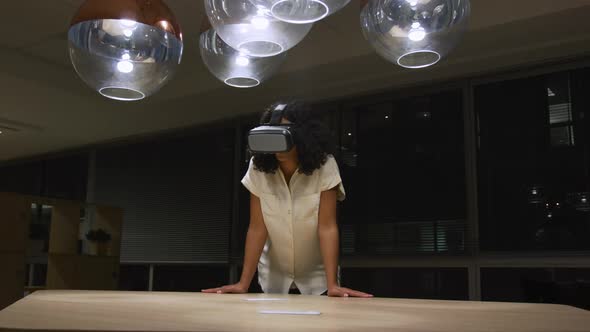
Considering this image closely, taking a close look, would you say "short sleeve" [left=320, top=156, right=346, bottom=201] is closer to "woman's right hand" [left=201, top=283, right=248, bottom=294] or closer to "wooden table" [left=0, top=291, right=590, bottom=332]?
"woman's right hand" [left=201, top=283, right=248, bottom=294]

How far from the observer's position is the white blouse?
7.50ft

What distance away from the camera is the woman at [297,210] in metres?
2.23

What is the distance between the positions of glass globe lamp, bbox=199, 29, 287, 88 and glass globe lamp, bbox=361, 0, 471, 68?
317 mm

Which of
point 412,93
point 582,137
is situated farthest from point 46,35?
point 582,137

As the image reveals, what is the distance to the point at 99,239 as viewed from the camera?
5422 mm

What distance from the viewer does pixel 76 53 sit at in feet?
5.24

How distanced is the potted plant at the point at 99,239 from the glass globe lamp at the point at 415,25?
4.43m

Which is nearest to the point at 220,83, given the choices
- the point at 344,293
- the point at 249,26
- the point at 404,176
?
the point at 404,176

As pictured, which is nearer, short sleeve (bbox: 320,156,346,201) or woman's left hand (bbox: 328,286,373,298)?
woman's left hand (bbox: 328,286,373,298)

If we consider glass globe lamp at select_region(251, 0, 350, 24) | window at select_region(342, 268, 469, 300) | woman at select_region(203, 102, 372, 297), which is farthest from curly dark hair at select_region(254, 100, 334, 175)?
window at select_region(342, 268, 469, 300)

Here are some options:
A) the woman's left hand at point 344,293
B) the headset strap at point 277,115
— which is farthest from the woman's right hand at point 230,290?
the headset strap at point 277,115

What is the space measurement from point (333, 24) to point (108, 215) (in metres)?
3.12

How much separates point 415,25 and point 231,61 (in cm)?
57

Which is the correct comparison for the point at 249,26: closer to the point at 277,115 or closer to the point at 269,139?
the point at 269,139
